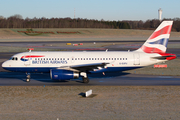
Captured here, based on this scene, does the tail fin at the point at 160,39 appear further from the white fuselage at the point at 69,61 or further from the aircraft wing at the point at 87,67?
the aircraft wing at the point at 87,67

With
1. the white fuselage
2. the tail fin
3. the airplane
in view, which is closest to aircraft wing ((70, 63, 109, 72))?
the airplane

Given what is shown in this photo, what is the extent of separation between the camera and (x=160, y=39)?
3042cm

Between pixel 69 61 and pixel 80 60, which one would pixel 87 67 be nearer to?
pixel 80 60

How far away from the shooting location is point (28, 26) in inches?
7421

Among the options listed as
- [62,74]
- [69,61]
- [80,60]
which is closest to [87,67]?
[80,60]

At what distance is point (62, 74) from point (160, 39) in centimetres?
A: 1401

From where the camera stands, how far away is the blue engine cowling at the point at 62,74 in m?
26.6

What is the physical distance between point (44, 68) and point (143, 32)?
141648mm

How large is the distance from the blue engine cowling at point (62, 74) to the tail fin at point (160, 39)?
1089 centimetres

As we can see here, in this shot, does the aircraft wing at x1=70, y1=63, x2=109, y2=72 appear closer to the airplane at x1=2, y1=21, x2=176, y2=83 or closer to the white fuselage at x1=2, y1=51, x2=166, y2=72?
the airplane at x1=2, y1=21, x2=176, y2=83

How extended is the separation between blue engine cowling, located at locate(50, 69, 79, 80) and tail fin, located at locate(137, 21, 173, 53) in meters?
10.9
